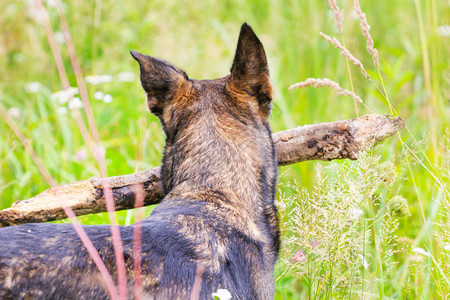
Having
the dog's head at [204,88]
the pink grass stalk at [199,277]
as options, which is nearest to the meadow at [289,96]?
the dog's head at [204,88]

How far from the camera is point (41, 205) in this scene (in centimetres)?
246

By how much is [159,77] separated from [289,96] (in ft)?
9.29

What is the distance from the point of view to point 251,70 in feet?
8.39

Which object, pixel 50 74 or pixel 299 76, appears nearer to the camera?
pixel 299 76

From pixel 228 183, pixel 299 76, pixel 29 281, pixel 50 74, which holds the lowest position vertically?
pixel 29 281

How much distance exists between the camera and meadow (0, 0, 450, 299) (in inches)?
103

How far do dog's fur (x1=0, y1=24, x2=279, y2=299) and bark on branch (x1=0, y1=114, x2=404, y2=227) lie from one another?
0.15 metres

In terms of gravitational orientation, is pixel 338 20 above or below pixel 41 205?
above

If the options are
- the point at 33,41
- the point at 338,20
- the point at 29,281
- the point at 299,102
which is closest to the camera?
the point at 29,281

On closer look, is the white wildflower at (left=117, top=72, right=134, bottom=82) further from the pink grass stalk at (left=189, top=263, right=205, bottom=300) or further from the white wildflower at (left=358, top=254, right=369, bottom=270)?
the pink grass stalk at (left=189, top=263, right=205, bottom=300)

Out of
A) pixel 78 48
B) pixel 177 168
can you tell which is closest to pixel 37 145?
pixel 78 48

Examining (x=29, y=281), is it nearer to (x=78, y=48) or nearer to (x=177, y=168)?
(x=177, y=168)

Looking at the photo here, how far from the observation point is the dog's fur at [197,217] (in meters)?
1.76

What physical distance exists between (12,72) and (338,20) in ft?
14.8
